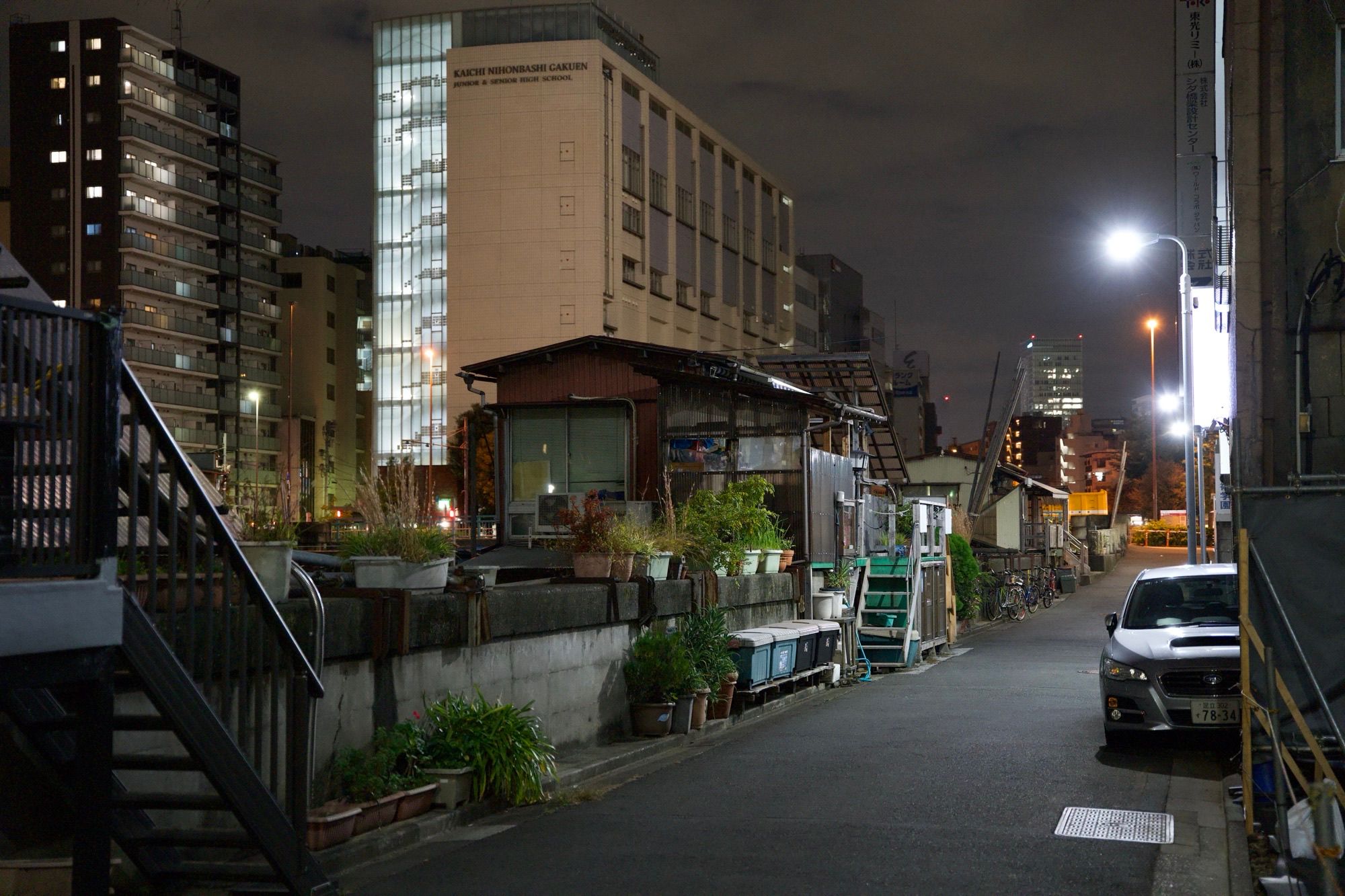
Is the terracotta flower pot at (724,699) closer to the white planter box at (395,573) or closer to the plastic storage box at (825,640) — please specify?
the plastic storage box at (825,640)

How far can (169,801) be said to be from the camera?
694cm

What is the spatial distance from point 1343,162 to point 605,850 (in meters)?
10.8

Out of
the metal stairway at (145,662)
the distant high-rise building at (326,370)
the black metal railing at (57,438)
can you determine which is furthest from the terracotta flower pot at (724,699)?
the distant high-rise building at (326,370)

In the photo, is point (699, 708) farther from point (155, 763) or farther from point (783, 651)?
point (155, 763)

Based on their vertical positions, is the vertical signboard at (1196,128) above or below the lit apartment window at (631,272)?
below

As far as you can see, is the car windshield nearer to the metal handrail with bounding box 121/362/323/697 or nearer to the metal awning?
the metal handrail with bounding box 121/362/323/697

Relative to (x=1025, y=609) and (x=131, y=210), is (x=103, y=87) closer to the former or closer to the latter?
(x=131, y=210)

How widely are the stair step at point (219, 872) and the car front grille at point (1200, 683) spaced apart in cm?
906

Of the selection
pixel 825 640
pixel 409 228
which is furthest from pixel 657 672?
pixel 409 228

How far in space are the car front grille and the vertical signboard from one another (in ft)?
57.0

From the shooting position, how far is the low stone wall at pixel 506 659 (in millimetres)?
9547

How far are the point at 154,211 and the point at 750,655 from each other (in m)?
72.5

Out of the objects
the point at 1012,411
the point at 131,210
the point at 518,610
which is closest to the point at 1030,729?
the point at 518,610

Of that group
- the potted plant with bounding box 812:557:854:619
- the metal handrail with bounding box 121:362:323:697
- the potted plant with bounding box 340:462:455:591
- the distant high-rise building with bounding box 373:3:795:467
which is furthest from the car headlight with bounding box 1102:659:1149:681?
the distant high-rise building with bounding box 373:3:795:467
